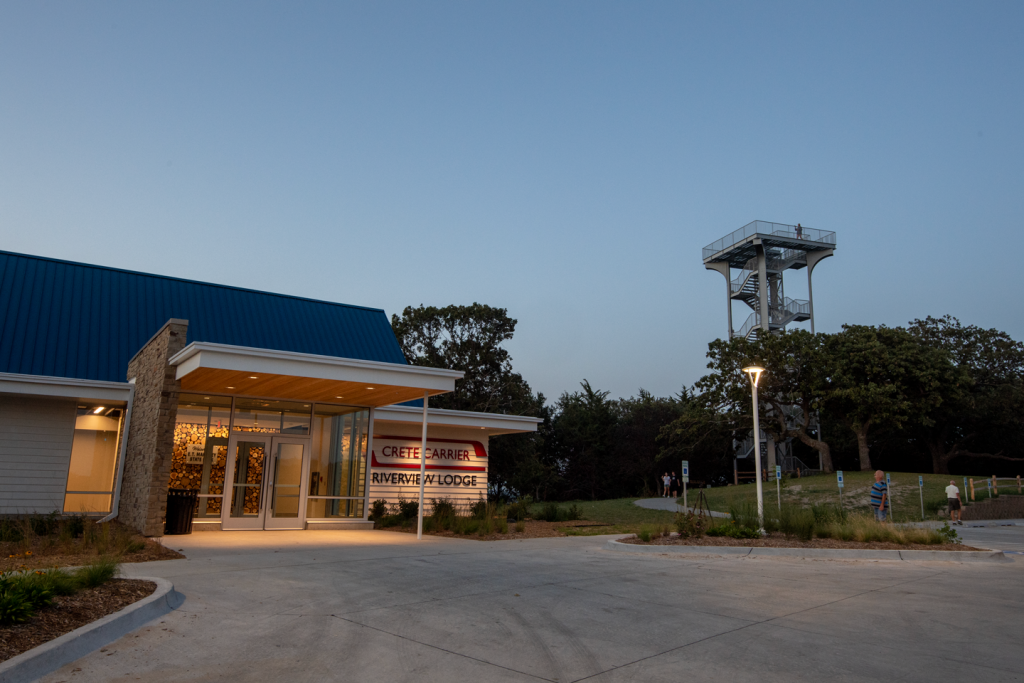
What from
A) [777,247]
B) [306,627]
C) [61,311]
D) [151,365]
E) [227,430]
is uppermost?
[777,247]

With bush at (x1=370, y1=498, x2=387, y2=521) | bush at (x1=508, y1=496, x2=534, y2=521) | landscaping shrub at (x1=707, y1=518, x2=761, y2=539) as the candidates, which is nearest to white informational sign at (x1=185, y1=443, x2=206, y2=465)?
bush at (x1=370, y1=498, x2=387, y2=521)

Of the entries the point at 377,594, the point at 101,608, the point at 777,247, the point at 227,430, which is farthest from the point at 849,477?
the point at 101,608

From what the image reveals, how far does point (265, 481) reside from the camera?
17.2 m

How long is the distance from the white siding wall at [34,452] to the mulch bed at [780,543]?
43.2 ft

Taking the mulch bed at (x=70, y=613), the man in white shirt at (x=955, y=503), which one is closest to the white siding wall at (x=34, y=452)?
the mulch bed at (x=70, y=613)

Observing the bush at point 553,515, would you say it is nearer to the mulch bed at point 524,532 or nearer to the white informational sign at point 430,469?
the mulch bed at point 524,532

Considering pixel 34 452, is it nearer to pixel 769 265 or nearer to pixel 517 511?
pixel 517 511

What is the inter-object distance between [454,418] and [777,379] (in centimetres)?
2552

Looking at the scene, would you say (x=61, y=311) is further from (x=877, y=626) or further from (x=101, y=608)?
(x=877, y=626)

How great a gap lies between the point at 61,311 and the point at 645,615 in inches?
726

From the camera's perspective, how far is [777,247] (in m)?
47.7

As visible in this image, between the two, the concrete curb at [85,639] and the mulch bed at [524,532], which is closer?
the concrete curb at [85,639]

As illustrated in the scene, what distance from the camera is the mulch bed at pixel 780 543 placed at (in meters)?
12.9

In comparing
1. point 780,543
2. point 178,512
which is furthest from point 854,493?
point 178,512
